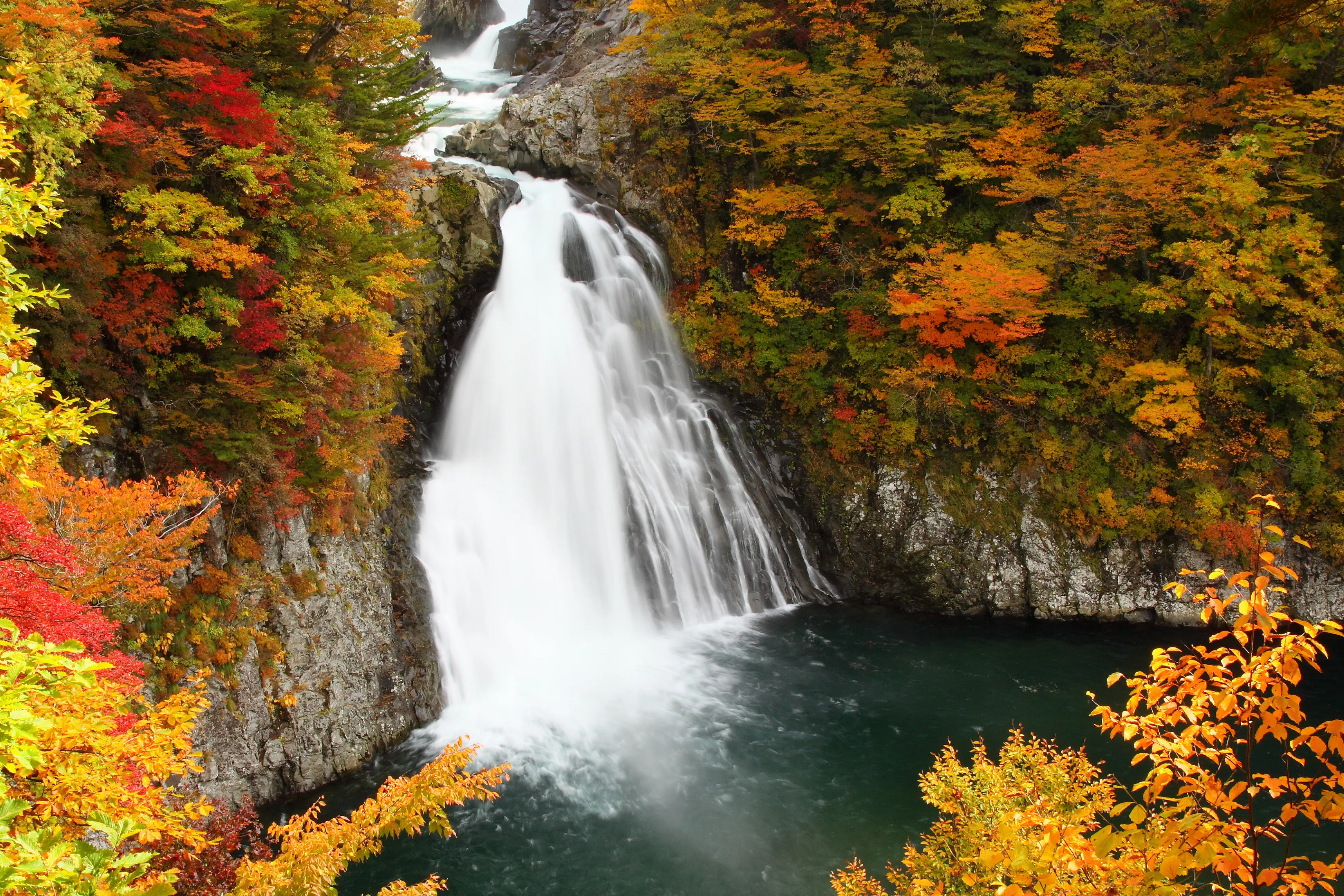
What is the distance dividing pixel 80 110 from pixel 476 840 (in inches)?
414

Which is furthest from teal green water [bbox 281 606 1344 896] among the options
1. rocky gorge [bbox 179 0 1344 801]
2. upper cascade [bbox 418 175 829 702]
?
upper cascade [bbox 418 175 829 702]

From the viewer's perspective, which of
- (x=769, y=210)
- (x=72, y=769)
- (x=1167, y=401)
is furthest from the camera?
(x=769, y=210)

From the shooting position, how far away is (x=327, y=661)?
11.1 meters

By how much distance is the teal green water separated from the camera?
32.4 feet

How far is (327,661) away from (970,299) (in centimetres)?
1520

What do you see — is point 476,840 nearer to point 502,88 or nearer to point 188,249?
point 188,249

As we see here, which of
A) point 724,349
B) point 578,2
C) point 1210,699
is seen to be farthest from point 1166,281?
point 578,2

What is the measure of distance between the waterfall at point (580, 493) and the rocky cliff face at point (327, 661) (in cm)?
63

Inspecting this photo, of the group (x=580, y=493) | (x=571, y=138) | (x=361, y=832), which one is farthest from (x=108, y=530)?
(x=571, y=138)

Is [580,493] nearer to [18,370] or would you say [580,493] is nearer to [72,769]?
[18,370]

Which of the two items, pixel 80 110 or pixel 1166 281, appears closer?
pixel 80 110

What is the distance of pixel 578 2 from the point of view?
32844 millimetres

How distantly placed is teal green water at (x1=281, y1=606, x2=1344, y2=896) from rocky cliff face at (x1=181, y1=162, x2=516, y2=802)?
0.73 m

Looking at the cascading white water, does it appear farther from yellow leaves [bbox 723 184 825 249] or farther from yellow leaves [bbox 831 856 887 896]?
yellow leaves [bbox 831 856 887 896]
